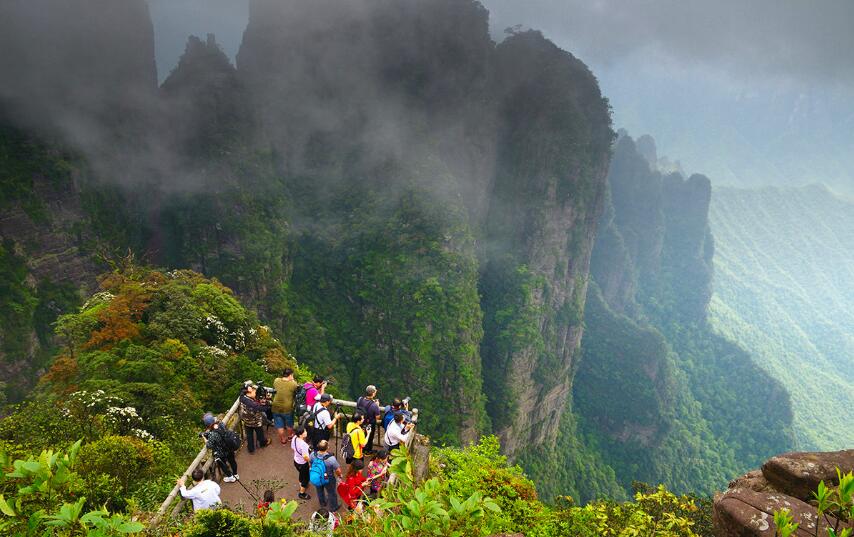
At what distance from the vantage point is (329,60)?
53.3 m

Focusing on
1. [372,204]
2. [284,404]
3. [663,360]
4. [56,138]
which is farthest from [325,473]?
[663,360]

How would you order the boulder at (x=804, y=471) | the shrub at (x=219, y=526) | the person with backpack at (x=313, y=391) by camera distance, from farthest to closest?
the person with backpack at (x=313, y=391) → the boulder at (x=804, y=471) → the shrub at (x=219, y=526)

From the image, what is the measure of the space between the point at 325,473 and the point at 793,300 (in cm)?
19816

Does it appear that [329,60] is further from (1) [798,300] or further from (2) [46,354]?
(1) [798,300]

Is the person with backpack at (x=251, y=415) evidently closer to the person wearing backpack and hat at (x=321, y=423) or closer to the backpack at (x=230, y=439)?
the backpack at (x=230, y=439)

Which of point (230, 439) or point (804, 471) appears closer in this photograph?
point (804, 471)

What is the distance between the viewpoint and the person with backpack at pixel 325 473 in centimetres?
949

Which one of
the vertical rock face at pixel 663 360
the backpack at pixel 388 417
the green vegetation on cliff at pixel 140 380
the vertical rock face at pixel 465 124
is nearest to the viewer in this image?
the green vegetation on cliff at pixel 140 380

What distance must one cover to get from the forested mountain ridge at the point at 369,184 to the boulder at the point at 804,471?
125ft

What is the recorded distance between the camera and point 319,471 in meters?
9.59

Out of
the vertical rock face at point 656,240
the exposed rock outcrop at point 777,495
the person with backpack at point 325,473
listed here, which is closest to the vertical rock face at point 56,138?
the person with backpack at point 325,473

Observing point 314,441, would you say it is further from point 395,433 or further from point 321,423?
point 395,433

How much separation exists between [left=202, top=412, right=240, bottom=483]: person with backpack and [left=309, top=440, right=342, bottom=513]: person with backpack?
2.26 metres

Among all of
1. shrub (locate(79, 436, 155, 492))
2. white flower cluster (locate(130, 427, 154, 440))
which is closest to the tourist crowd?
shrub (locate(79, 436, 155, 492))
